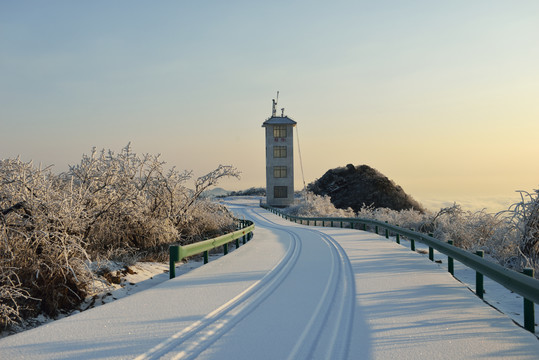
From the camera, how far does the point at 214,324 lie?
243 inches

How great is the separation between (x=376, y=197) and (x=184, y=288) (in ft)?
176

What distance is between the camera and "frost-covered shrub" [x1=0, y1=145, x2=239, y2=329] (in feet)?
26.3

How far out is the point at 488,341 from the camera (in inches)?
220

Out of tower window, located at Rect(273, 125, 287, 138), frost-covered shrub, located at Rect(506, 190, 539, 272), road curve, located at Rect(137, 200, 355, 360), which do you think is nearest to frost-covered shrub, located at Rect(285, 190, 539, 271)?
frost-covered shrub, located at Rect(506, 190, 539, 272)

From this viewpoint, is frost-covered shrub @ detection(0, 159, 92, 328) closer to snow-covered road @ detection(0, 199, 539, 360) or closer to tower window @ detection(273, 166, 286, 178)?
snow-covered road @ detection(0, 199, 539, 360)

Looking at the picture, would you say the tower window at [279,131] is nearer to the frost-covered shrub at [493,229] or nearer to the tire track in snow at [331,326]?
the frost-covered shrub at [493,229]

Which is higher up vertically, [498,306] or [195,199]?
[195,199]

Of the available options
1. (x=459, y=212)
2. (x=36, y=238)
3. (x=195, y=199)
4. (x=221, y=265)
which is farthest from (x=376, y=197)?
(x=36, y=238)

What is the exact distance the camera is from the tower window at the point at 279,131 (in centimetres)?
6425

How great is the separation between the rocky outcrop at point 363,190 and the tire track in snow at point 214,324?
166 ft

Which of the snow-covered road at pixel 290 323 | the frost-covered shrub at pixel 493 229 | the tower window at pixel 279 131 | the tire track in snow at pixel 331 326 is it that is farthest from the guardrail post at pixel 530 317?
the tower window at pixel 279 131

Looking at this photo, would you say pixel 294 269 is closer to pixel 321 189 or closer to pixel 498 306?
pixel 498 306

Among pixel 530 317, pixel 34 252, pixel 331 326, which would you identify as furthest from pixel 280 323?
pixel 34 252

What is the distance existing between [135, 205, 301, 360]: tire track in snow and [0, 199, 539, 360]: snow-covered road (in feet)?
0.05
